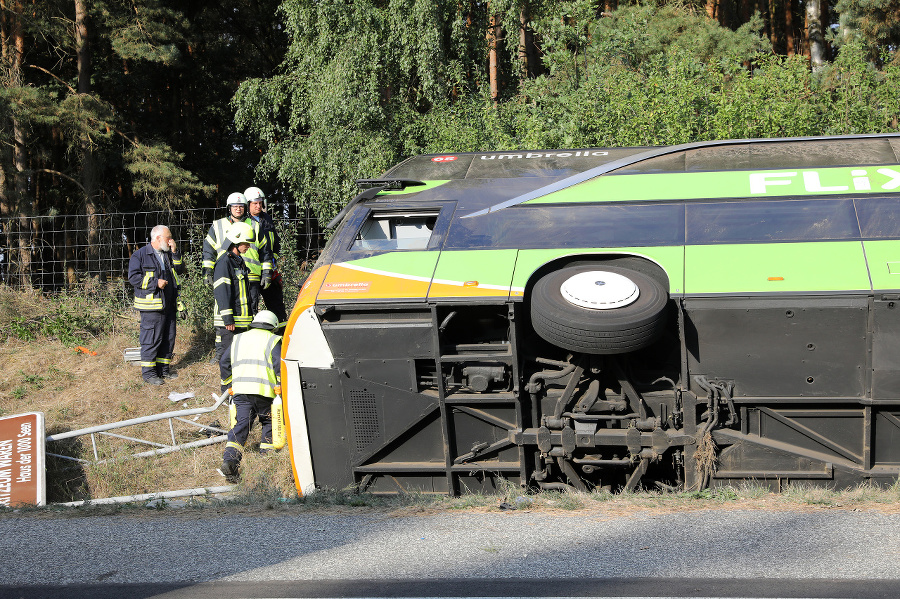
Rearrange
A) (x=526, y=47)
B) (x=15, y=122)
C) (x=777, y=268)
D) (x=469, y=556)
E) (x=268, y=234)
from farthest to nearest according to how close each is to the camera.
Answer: (x=526, y=47) < (x=15, y=122) < (x=268, y=234) < (x=777, y=268) < (x=469, y=556)

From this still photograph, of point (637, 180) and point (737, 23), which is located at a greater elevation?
point (737, 23)

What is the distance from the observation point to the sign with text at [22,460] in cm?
740

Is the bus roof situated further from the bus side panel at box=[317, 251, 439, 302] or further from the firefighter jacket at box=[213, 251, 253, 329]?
the firefighter jacket at box=[213, 251, 253, 329]

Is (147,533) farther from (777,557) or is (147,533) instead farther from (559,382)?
(777,557)

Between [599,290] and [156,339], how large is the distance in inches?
250

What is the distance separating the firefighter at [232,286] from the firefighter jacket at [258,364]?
1.32 meters

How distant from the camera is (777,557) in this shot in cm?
394

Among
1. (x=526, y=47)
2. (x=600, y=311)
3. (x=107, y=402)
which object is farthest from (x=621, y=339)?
(x=526, y=47)

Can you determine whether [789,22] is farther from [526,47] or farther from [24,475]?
[24,475]

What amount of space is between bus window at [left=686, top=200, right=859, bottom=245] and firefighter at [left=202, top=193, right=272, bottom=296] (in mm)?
4712

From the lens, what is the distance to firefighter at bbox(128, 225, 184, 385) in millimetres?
9648

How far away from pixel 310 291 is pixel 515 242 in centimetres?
155

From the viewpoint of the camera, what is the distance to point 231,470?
7246 mm

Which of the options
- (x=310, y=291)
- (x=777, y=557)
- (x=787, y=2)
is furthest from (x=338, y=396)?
(x=787, y=2)
